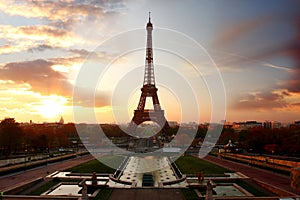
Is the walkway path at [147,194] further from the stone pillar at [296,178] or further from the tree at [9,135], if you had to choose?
the tree at [9,135]

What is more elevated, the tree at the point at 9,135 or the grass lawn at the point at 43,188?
the tree at the point at 9,135

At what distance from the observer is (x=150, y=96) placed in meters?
45.4

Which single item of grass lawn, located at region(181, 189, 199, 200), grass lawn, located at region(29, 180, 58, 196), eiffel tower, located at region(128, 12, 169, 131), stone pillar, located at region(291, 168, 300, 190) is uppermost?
eiffel tower, located at region(128, 12, 169, 131)

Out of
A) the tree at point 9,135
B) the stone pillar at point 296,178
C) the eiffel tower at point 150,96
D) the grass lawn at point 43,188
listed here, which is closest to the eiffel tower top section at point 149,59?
the eiffel tower at point 150,96

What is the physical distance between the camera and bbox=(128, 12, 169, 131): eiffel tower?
4453 centimetres

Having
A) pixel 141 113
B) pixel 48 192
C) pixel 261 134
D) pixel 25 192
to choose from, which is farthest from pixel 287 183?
pixel 141 113

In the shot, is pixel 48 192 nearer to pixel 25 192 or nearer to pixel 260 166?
pixel 25 192

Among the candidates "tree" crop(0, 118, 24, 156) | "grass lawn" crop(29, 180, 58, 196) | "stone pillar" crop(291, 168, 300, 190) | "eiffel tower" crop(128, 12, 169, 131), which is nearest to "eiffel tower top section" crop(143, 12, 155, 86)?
"eiffel tower" crop(128, 12, 169, 131)

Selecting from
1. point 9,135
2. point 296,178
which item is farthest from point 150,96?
point 296,178

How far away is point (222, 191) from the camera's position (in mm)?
14336

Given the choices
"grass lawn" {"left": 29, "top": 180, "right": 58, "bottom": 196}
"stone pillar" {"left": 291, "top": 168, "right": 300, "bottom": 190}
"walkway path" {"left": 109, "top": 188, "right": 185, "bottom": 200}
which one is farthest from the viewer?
"grass lawn" {"left": 29, "top": 180, "right": 58, "bottom": 196}

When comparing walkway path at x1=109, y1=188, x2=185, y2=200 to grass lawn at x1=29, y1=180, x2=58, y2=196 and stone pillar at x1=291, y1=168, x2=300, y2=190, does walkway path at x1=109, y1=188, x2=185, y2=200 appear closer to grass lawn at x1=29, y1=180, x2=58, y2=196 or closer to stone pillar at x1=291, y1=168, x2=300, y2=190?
grass lawn at x1=29, y1=180, x2=58, y2=196

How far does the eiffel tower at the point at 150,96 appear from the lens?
44531 mm

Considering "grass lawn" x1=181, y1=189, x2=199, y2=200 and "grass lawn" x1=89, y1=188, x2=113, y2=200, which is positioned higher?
"grass lawn" x1=181, y1=189, x2=199, y2=200
